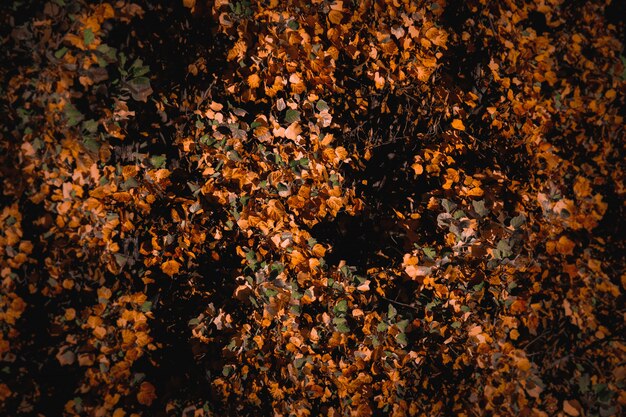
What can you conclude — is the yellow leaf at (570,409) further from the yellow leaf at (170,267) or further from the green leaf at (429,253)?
the yellow leaf at (170,267)

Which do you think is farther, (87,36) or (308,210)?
(308,210)

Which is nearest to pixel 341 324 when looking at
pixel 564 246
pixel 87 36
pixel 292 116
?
pixel 292 116

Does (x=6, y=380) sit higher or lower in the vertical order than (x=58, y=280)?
lower

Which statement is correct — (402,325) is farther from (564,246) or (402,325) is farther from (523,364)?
(564,246)

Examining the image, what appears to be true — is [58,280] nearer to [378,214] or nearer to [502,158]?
[378,214]

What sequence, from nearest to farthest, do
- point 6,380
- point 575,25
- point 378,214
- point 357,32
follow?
point 6,380 < point 357,32 < point 378,214 < point 575,25

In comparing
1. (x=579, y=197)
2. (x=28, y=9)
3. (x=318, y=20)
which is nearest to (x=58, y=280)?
(x=28, y=9)

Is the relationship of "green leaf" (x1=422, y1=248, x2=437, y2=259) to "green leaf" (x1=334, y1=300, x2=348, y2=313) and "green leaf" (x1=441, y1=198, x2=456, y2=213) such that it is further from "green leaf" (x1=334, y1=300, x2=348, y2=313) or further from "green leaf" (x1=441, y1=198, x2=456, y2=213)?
"green leaf" (x1=334, y1=300, x2=348, y2=313)
